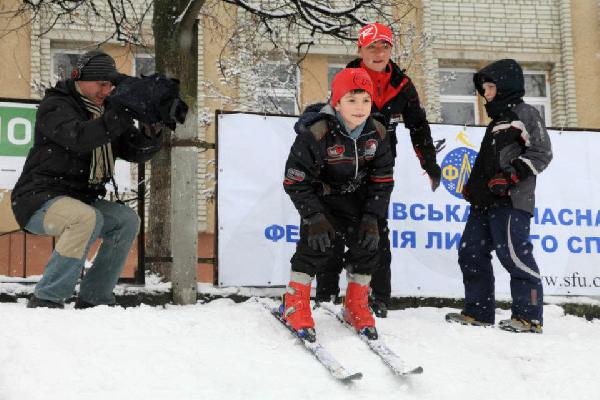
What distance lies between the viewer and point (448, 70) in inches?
603

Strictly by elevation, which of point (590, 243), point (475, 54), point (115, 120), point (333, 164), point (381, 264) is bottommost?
point (381, 264)

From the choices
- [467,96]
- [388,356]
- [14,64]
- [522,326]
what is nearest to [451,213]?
[522,326]

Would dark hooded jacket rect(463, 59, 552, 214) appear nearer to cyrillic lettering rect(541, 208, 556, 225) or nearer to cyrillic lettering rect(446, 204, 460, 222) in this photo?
cyrillic lettering rect(446, 204, 460, 222)

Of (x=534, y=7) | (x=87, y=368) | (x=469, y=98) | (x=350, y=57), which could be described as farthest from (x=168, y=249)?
(x=534, y=7)

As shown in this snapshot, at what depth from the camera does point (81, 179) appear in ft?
13.8

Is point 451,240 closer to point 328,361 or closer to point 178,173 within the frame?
point 178,173

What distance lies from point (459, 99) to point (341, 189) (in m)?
12.1

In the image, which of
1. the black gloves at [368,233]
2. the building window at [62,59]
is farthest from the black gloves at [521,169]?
the building window at [62,59]

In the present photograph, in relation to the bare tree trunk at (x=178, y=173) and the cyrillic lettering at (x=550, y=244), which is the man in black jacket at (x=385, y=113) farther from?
the cyrillic lettering at (x=550, y=244)

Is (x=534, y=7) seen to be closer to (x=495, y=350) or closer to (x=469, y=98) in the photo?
(x=469, y=98)

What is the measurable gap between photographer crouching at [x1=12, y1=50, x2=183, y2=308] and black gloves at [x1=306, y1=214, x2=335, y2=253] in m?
1.23

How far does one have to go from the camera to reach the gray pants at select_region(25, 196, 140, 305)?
3.96 meters

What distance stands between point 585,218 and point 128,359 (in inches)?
172

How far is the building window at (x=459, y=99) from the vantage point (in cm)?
1536
